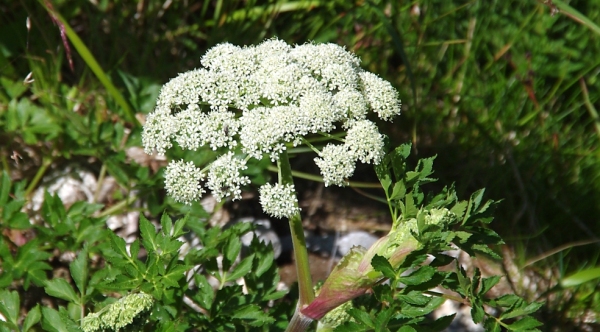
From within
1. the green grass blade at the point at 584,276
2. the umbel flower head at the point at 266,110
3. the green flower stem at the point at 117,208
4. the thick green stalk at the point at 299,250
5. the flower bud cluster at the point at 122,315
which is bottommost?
the flower bud cluster at the point at 122,315

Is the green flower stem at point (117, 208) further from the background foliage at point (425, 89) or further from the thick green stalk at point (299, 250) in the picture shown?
the thick green stalk at point (299, 250)

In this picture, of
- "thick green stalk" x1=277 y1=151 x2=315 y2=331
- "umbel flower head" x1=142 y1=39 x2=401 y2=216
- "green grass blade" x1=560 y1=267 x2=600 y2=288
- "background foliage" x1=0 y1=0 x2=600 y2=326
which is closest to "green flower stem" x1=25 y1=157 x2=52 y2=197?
"background foliage" x1=0 y1=0 x2=600 y2=326

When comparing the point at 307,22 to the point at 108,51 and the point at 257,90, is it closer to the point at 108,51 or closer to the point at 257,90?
the point at 108,51

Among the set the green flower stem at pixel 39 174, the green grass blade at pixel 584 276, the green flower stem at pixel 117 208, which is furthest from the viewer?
the green flower stem at pixel 39 174

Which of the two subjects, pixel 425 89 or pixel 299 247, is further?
pixel 425 89

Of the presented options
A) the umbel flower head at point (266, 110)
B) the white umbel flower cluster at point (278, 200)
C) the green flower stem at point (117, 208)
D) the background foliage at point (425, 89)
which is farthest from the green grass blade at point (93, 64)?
the white umbel flower cluster at point (278, 200)

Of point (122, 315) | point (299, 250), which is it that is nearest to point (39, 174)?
point (122, 315)

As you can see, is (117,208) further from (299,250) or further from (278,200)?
(278,200)
